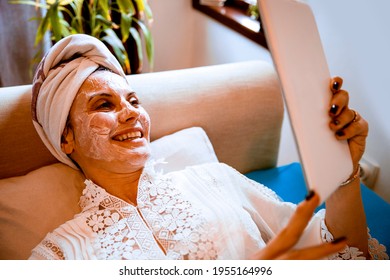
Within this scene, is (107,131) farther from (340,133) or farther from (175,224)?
(340,133)

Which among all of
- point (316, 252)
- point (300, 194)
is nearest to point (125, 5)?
point (300, 194)

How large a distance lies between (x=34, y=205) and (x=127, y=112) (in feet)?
1.31

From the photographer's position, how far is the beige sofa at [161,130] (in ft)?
3.53

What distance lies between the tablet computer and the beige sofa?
21.7 inches

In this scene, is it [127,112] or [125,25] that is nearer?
[127,112]

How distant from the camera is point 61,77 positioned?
3.46 feet

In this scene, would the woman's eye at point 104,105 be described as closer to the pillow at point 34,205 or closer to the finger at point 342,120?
the pillow at point 34,205

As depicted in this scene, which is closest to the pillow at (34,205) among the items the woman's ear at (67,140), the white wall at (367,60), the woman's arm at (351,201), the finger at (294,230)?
the woman's ear at (67,140)

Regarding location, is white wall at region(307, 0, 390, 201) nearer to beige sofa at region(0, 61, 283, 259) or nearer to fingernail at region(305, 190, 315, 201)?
beige sofa at region(0, 61, 283, 259)

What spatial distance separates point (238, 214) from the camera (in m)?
1.01

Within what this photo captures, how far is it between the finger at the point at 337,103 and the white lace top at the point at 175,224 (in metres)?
0.30

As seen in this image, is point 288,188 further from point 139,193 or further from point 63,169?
point 63,169
